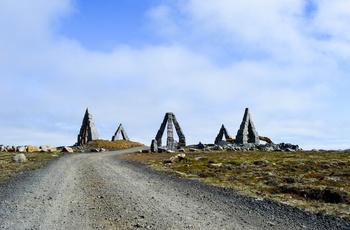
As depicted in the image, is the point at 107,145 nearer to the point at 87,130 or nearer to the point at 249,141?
the point at 87,130

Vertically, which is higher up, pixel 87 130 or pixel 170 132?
pixel 87 130

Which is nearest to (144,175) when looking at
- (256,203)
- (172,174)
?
(172,174)

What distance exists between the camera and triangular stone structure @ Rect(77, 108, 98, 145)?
60.4m

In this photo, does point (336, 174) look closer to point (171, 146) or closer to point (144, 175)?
point (144, 175)

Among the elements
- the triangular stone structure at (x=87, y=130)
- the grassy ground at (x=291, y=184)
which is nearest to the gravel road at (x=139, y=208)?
the grassy ground at (x=291, y=184)

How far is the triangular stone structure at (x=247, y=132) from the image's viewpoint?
183 ft

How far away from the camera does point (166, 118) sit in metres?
54.2

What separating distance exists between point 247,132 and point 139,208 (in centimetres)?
4694

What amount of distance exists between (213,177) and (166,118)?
34.0 metres

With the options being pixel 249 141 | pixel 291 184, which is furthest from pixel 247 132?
pixel 291 184

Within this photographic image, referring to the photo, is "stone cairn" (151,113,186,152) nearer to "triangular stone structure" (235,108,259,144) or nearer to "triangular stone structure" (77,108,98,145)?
"triangular stone structure" (235,108,259,144)

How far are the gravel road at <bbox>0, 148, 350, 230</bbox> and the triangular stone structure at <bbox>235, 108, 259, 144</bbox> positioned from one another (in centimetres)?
3907

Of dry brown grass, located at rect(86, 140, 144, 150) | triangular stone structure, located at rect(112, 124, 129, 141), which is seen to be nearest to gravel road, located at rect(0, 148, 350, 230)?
dry brown grass, located at rect(86, 140, 144, 150)

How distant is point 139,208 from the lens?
477 inches
